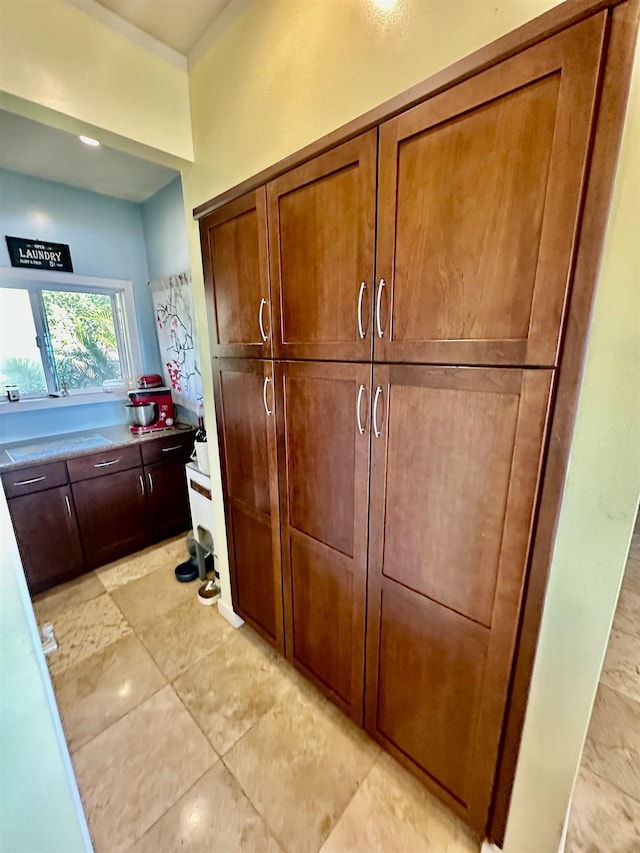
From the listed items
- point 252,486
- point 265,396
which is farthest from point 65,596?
point 265,396

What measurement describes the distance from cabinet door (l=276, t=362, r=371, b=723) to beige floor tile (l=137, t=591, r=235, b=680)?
621 mm

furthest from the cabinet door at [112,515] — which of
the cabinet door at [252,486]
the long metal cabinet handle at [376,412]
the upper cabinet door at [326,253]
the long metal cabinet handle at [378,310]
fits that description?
the long metal cabinet handle at [378,310]

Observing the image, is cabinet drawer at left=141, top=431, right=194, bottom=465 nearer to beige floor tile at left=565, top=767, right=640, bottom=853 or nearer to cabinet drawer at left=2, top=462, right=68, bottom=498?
cabinet drawer at left=2, top=462, right=68, bottom=498

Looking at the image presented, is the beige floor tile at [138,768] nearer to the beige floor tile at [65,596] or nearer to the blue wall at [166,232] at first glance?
the beige floor tile at [65,596]

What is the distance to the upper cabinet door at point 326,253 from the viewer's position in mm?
986

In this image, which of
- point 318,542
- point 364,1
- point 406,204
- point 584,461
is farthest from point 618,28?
point 318,542

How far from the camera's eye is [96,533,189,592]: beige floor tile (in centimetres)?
241

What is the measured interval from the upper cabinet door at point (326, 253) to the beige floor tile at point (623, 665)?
2002 millimetres

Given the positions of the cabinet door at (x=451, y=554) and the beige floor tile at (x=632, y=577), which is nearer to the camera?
the cabinet door at (x=451, y=554)

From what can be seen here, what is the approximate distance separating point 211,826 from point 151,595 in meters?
1.33

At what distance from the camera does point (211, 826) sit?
1.16 meters

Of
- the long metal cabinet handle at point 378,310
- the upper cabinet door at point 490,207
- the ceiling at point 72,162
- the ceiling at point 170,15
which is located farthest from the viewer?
the ceiling at point 72,162

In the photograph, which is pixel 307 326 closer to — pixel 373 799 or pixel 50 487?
pixel 373 799

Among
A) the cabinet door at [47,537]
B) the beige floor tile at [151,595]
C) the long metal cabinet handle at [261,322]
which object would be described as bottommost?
the beige floor tile at [151,595]
